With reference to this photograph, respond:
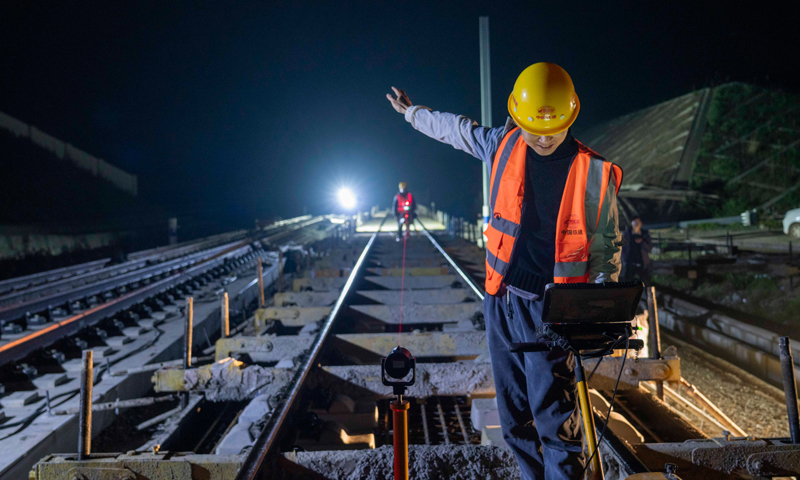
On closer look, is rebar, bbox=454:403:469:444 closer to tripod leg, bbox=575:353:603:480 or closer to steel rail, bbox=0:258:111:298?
tripod leg, bbox=575:353:603:480

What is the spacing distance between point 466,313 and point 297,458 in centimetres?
Result: 408

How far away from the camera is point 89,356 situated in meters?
3.18

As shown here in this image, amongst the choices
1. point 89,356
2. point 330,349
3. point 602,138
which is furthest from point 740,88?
point 89,356

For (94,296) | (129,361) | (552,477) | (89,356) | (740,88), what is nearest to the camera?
(552,477)

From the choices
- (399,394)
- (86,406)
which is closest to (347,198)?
(86,406)

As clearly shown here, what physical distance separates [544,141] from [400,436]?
152 centimetres

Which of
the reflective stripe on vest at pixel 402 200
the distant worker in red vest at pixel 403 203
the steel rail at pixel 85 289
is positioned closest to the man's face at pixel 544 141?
the steel rail at pixel 85 289

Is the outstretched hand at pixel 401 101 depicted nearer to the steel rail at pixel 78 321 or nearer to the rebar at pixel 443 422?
the rebar at pixel 443 422

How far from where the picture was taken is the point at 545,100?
84.7 inches

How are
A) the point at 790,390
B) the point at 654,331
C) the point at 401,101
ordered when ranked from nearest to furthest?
1. the point at 790,390
2. the point at 401,101
3. the point at 654,331

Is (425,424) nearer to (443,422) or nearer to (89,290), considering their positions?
(443,422)

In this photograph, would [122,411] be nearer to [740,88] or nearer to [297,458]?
[297,458]

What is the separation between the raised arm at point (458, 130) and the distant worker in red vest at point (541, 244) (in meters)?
0.03

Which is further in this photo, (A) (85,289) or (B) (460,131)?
(A) (85,289)
